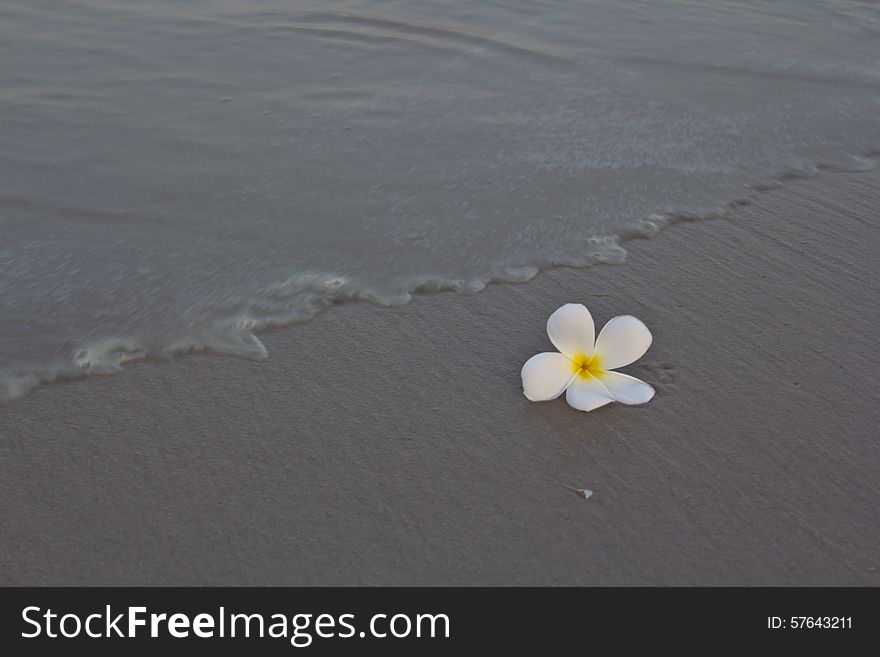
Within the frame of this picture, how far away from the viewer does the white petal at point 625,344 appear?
227cm

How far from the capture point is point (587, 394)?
2.22 meters

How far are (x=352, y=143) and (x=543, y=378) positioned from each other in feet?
5.33

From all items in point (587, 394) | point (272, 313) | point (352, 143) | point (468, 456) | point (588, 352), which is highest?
point (352, 143)

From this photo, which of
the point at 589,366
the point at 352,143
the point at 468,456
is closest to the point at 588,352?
the point at 589,366

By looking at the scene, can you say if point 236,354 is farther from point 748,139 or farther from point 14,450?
point 748,139

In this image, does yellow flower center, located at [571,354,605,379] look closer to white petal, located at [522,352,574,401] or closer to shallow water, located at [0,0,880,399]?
white petal, located at [522,352,574,401]

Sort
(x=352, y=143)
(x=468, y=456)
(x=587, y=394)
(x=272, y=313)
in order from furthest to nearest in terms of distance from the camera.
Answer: (x=352, y=143), (x=272, y=313), (x=587, y=394), (x=468, y=456)

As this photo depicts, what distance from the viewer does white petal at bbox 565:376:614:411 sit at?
2186 millimetres

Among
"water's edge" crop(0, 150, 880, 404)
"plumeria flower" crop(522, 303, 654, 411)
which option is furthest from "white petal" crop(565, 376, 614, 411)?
"water's edge" crop(0, 150, 880, 404)

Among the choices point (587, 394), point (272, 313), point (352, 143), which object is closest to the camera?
point (587, 394)

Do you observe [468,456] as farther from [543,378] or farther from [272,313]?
[272,313]

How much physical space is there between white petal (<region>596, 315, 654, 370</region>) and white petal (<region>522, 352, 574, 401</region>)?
0.32 feet
